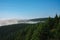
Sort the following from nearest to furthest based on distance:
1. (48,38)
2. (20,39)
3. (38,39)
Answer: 1. (38,39)
2. (48,38)
3. (20,39)

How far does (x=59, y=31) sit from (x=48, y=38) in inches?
216

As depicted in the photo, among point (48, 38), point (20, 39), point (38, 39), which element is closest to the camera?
point (38, 39)

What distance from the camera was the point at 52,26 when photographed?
10488cm

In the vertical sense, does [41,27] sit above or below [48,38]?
above

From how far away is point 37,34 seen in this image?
7175 cm

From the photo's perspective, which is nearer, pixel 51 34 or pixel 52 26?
pixel 51 34

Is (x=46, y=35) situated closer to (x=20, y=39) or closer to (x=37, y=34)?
(x=37, y=34)

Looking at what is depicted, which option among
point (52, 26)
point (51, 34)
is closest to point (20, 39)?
point (52, 26)

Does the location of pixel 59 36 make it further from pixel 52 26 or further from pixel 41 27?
pixel 52 26

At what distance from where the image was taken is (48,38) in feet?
247

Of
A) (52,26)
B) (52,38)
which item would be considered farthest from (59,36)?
(52,26)

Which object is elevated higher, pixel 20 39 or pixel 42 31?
pixel 42 31

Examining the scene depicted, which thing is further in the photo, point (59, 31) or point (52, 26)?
point (52, 26)

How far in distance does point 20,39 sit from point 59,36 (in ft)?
120
